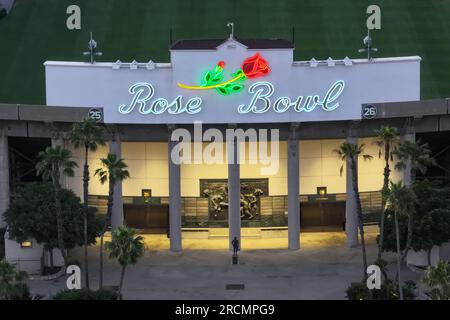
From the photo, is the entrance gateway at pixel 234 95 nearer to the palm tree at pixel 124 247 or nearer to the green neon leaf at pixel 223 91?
the green neon leaf at pixel 223 91

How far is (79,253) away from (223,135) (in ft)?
50.7

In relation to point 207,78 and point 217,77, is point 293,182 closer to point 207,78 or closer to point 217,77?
point 217,77

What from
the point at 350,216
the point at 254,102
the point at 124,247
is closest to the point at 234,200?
the point at 254,102

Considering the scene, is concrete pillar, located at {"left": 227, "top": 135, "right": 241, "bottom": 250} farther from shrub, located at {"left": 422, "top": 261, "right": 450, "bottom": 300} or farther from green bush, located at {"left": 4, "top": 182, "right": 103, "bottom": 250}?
shrub, located at {"left": 422, "top": 261, "right": 450, "bottom": 300}

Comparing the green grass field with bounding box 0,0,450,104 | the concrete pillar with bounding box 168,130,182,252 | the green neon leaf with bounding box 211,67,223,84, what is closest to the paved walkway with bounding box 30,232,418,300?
the concrete pillar with bounding box 168,130,182,252

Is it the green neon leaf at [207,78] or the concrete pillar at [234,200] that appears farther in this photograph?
the concrete pillar at [234,200]

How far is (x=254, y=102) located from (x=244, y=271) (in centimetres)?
1309

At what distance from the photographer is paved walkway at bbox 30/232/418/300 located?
175 feet

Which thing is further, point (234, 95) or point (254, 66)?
point (234, 95)

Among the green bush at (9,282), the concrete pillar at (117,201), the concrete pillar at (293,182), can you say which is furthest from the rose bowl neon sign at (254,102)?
the green bush at (9,282)

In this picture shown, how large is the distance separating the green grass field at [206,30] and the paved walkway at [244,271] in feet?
53.5

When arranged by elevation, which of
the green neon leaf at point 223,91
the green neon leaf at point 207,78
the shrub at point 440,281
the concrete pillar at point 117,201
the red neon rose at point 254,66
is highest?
the red neon rose at point 254,66

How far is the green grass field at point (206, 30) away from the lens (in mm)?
69062

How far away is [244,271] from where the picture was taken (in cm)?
5844
